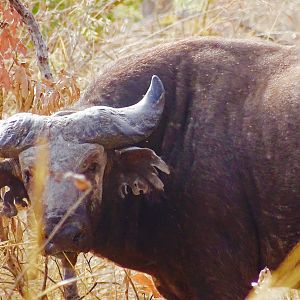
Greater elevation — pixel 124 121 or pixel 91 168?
pixel 124 121

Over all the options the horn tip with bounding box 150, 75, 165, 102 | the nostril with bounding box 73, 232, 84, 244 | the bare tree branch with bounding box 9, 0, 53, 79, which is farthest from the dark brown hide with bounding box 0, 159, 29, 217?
the bare tree branch with bounding box 9, 0, 53, 79

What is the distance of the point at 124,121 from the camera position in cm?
569

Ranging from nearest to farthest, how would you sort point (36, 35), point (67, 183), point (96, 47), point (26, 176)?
point (67, 183) → point (26, 176) → point (36, 35) → point (96, 47)


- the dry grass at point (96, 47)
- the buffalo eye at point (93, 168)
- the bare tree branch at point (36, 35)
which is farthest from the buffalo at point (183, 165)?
the bare tree branch at point (36, 35)

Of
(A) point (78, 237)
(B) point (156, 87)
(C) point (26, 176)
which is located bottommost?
(A) point (78, 237)

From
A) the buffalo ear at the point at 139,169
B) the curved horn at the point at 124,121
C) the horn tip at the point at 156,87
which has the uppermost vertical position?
the horn tip at the point at 156,87

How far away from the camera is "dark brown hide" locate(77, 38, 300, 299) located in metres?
5.79

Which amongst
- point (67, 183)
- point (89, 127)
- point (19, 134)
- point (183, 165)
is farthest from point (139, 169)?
point (19, 134)

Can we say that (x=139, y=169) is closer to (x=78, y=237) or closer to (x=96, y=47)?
(x=78, y=237)

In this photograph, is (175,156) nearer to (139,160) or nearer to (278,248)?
(139,160)

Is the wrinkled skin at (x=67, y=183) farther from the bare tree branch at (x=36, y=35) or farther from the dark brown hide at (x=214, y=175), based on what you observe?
the bare tree branch at (x=36, y=35)

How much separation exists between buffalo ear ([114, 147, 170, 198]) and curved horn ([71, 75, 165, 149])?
0.07m

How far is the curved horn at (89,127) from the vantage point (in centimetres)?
564

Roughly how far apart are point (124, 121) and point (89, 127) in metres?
0.20
